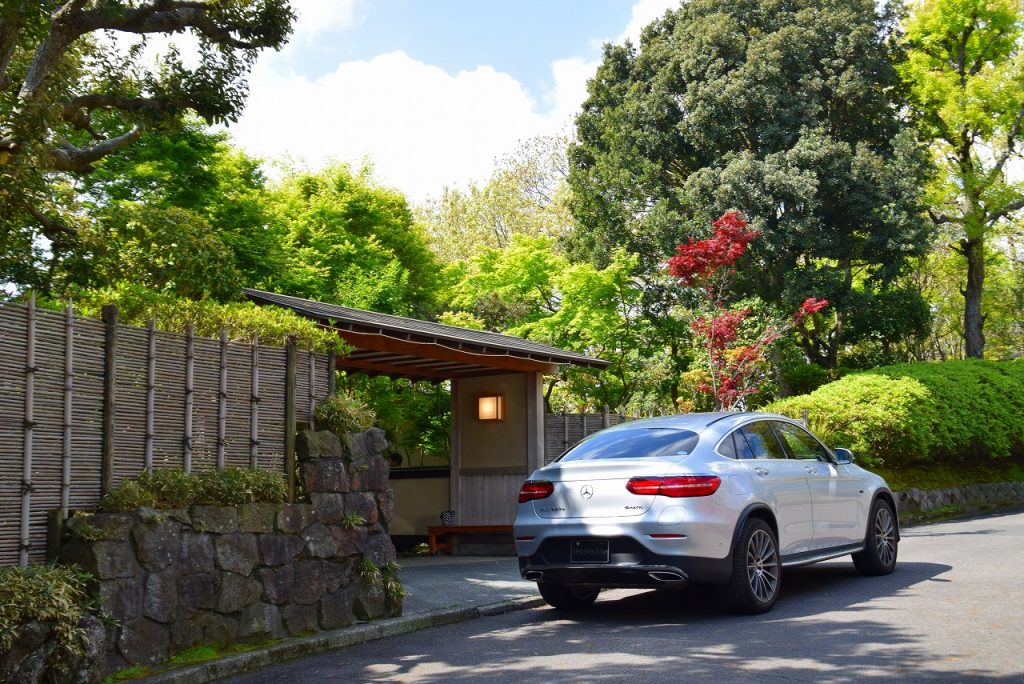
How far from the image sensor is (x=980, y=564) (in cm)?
1105

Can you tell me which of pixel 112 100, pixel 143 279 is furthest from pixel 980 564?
pixel 112 100

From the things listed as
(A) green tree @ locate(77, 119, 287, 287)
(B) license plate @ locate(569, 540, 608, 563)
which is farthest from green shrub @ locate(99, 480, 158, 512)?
(A) green tree @ locate(77, 119, 287, 287)

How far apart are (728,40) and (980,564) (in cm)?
1867

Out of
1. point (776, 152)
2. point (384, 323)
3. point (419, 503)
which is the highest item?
point (776, 152)

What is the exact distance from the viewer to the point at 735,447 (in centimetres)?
861

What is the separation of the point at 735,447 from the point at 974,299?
26.0m

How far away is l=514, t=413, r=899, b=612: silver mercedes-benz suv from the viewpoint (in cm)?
779

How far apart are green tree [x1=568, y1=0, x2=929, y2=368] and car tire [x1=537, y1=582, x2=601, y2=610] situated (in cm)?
1717

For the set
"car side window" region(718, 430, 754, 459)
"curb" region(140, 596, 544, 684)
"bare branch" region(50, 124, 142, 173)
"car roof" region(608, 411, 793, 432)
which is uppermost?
"bare branch" region(50, 124, 142, 173)

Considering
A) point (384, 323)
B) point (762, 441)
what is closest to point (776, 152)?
point (384, 323)

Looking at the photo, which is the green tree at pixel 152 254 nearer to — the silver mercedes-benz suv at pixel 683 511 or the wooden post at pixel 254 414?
the wooden post at pixel 254 414

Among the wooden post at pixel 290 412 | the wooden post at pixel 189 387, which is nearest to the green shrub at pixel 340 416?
the wooden post at pixel 290 412

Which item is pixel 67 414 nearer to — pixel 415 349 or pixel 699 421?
pixel 699 421

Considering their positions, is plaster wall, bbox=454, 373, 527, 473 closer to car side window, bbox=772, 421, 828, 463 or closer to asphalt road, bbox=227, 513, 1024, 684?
asphalt road, bbox=227, 513, 1024, 684
